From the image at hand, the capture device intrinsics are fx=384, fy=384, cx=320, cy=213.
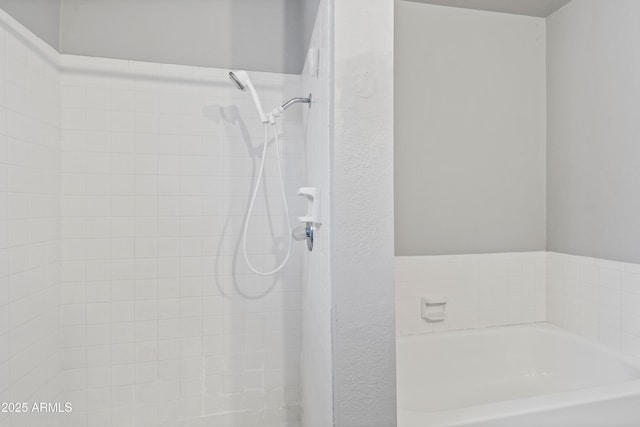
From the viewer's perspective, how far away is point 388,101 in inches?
46.2

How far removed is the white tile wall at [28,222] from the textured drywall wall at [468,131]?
1.69 meters

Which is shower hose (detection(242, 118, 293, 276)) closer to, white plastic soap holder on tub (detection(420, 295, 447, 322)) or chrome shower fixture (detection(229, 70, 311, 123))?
chrome shower fixture (detection(229, 70, 311, 123))

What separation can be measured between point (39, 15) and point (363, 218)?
1652 mm

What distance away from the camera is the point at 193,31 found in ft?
6.32

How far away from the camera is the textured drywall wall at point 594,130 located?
6.03 feet

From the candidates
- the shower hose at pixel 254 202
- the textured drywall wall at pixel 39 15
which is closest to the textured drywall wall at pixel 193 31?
the textured drywall wall at pixel 39 15

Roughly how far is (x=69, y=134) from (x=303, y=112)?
43.7 inches

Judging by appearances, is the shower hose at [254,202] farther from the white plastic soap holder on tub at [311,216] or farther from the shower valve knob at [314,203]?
the shower valve knob at [314,203]

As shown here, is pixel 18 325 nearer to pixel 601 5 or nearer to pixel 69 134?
pixel 69 134

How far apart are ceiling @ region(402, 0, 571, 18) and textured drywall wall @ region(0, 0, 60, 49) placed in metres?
1.83

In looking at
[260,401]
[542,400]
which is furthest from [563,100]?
[260,401]

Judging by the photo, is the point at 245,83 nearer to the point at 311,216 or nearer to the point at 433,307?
the point at 311,216

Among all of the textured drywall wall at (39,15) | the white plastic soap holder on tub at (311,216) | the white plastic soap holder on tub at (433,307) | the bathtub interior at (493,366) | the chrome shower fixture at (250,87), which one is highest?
the textured drywall wall at (39,15)

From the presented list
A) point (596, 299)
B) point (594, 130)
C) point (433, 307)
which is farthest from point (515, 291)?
point (594, 130)
